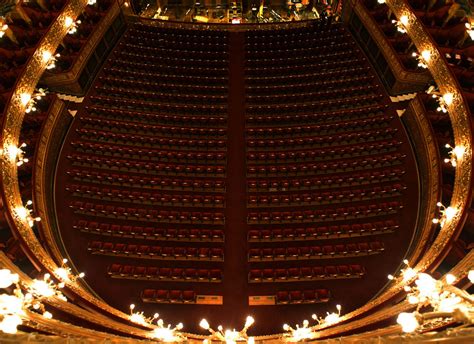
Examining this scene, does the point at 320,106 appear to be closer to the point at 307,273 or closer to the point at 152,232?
the point at 307,273

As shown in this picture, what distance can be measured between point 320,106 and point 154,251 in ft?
23.0

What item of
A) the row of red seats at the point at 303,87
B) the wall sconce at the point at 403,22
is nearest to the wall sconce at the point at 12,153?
the row of red seats at the point at 303,87

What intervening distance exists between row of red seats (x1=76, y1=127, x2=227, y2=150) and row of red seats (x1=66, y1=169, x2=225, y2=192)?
1.36 metres

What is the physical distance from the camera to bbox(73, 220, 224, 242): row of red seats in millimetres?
8008

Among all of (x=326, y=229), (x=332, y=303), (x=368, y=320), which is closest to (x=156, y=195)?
(x=326, y=229)

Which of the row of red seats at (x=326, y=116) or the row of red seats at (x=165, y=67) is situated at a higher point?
the row of red seats at (x=165, y=67)

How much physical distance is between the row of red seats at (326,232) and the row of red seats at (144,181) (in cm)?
179

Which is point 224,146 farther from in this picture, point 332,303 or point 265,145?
point 332,303

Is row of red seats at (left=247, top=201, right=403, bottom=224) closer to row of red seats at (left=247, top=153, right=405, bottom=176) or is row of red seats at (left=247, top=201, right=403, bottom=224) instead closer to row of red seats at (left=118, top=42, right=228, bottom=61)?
row of red seats at (left=247, top=153, right=405, bottom=176)

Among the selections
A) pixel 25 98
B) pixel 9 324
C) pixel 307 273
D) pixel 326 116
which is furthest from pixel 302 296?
pixel 25 98

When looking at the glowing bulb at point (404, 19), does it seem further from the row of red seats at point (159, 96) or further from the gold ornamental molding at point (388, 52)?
Result: the row of red seats at point (159, 96)

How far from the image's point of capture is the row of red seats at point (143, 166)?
30.4ft

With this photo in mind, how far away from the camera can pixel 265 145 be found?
9.98 metres

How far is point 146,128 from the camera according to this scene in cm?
1026
